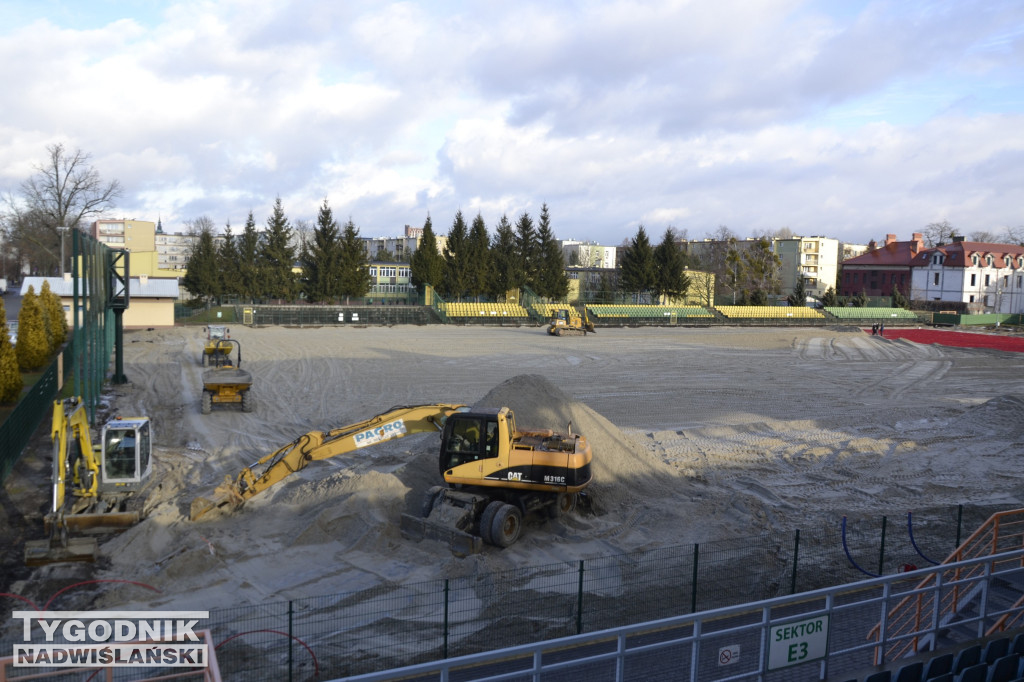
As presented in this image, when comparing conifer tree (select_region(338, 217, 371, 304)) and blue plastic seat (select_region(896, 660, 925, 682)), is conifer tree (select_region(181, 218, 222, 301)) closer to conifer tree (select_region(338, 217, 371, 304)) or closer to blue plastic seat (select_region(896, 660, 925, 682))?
conifer tree (select_region(338, 217, 371, 304))

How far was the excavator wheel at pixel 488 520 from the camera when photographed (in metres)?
14.0

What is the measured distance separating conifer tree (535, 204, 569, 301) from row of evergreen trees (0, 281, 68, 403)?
156ft

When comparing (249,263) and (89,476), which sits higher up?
(249,263)

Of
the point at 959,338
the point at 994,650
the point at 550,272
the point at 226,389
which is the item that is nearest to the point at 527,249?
the point at 550,272

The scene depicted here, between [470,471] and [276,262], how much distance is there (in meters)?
64.0

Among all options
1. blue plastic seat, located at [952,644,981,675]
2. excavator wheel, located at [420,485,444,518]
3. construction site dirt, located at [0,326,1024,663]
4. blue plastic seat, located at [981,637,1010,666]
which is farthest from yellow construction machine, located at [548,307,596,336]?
blue plastic seat, located at [952,644,981,675]

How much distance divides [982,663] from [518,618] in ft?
19.3

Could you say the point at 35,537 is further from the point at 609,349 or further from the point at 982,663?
the point at 609,349

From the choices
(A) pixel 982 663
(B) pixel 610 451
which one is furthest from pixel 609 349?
(A) pixel 982 663

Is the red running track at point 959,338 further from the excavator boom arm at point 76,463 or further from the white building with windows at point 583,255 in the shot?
the white building with windows at point 583,255

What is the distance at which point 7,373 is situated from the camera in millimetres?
23391

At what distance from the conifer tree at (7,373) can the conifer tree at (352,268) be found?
162 ft

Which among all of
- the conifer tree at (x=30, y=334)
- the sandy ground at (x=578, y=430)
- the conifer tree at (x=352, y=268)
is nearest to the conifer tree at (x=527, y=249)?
the conifer tree at (x=352, y=268)

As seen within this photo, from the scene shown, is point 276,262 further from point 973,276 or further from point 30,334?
point 973,276
